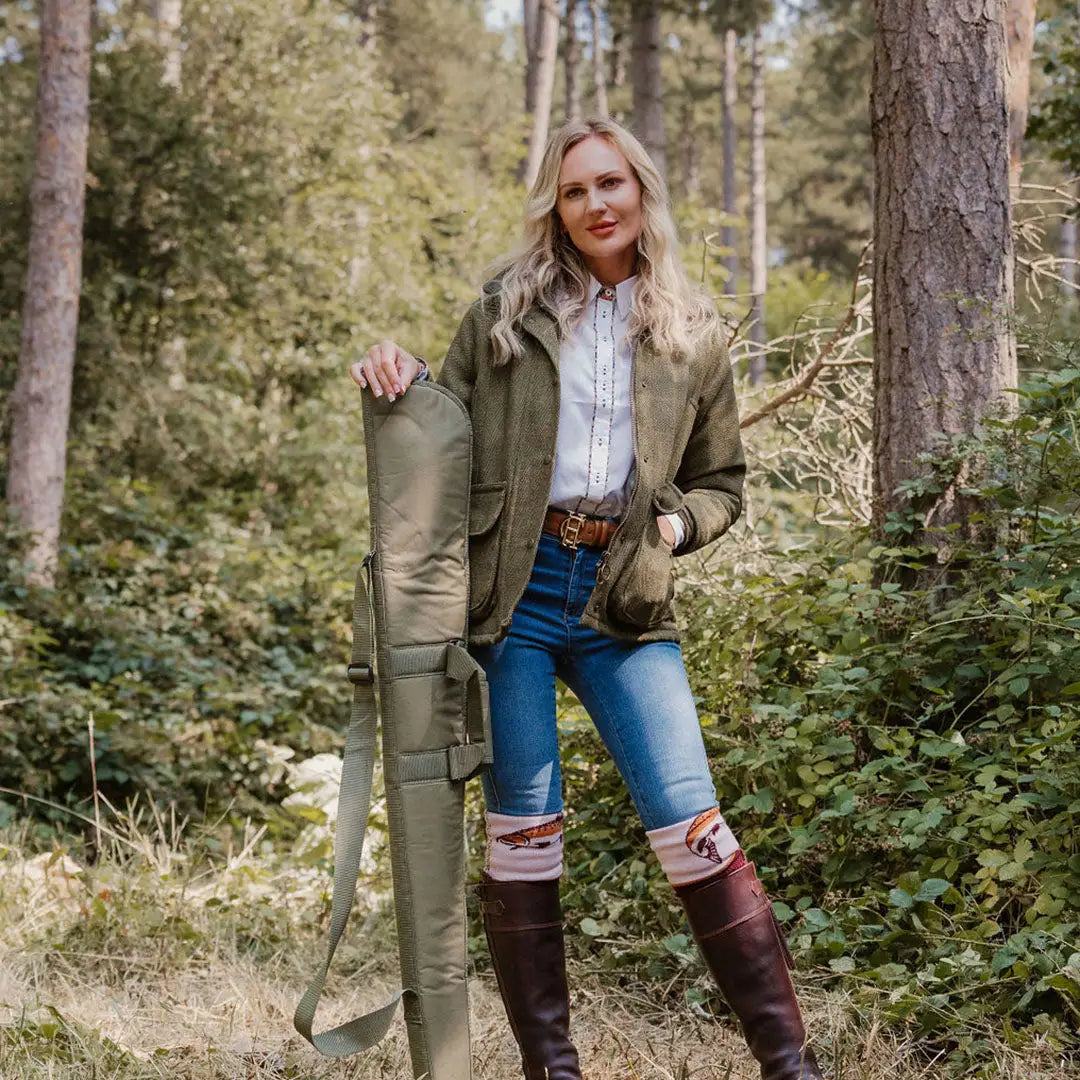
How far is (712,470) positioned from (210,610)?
5.27m

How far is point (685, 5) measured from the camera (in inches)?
578

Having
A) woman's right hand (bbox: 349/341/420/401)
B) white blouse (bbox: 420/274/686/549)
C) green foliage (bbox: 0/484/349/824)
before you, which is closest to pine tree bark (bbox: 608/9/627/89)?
green foliage (bbox: 0/484/349/824)

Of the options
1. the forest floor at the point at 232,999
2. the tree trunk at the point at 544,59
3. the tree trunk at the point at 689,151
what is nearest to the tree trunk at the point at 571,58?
the tree trunk at the point at 544,59

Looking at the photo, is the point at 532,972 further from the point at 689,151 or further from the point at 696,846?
the point at 689,151

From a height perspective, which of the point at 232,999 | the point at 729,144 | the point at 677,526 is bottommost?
the point at 232,999

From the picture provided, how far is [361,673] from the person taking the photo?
2.35 metres

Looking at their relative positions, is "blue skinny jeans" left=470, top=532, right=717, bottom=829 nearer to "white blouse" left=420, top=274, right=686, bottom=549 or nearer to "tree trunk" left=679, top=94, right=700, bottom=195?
"white blouse" left=420, top=274, right=686, bottom=549

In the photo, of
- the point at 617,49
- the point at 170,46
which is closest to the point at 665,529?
the point at 170,46

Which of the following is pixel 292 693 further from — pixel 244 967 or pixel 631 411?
pixel 631 411

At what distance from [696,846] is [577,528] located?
0.63 metres

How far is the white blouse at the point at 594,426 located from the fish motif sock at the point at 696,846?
21.0 inches

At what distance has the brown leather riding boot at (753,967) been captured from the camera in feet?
7.45

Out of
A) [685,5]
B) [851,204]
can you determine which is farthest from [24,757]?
[851,204]

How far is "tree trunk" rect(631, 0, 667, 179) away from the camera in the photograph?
1344 centimetres
